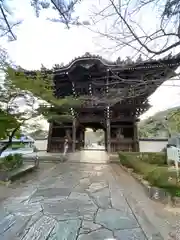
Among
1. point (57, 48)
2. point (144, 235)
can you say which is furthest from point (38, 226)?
point (57, 48)

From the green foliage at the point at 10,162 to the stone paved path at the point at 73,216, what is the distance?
5.22ft

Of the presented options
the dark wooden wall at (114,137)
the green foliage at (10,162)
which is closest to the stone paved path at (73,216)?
the green foliage at (10,162)

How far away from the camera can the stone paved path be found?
2.62 metres

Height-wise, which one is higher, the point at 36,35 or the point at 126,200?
the point at 36,35

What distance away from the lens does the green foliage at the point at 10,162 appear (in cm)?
627

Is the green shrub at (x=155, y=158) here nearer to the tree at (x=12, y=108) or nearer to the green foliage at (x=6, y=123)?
the tree at (x=12, y=108)

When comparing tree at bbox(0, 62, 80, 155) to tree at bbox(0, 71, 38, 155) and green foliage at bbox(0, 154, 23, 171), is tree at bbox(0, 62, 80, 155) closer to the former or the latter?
tree at bbox(0, 71, 38, 155)

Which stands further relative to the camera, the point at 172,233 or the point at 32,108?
the point at 32,108

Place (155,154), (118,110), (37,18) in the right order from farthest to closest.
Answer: (118,110) < (155,154) < (37,18)

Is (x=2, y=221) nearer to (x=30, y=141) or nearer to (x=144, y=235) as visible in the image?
(x=144, y=235)

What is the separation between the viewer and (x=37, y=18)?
10.1 ft

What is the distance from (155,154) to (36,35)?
5616 millimetres

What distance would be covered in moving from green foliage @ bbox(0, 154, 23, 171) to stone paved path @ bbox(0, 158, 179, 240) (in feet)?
5.22

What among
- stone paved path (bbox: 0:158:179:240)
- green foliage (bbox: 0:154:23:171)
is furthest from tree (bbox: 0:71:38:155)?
stone paved path (bbox: 0:158:179:240)
